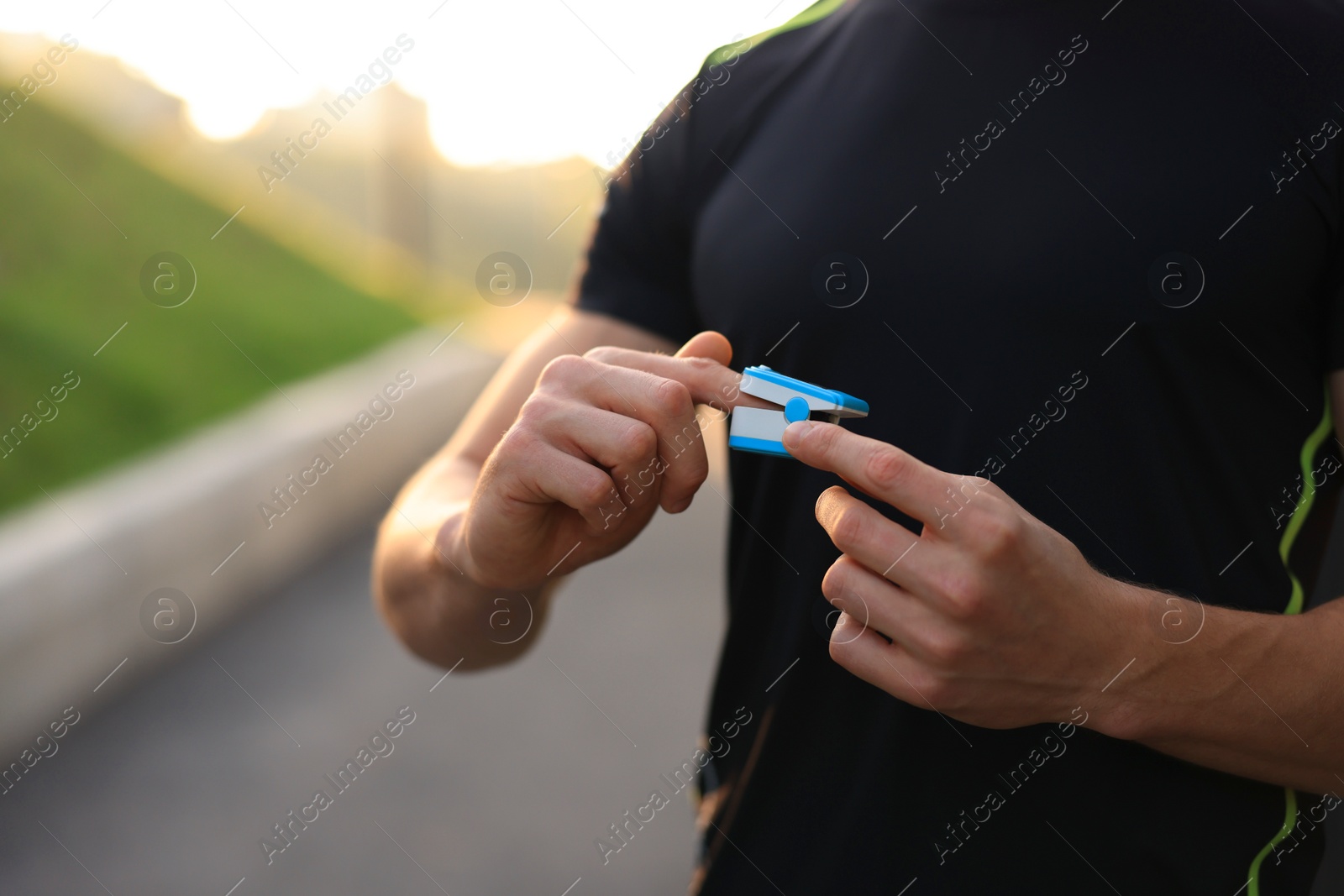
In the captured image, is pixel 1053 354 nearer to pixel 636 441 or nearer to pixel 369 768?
pixel 636 441

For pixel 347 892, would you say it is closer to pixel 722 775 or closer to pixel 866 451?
pixel 722 775

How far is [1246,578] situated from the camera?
1332 millimetres

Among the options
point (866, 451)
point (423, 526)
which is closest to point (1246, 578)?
point (866, 451)

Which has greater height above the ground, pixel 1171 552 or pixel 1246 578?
pixel 1171 552

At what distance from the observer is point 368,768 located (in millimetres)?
4820

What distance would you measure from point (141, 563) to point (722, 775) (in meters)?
4.97

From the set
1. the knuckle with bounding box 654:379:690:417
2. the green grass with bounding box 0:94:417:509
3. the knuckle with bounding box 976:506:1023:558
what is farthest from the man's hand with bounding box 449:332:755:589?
the green grass with bounding box 0:94:417:509

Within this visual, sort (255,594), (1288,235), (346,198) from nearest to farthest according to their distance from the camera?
1. (1288,235)
2. (255,594)
3. (346,198)

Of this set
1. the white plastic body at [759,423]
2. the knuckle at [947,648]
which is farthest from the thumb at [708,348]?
the knuckle at [947,648]

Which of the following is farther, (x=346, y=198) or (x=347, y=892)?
(x=346, y=198)

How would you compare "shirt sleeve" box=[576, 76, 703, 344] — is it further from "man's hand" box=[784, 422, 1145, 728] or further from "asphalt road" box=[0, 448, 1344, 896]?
"asphalt road" box=[0, 448, 1344, 896]

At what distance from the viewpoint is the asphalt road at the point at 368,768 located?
13.2 feet

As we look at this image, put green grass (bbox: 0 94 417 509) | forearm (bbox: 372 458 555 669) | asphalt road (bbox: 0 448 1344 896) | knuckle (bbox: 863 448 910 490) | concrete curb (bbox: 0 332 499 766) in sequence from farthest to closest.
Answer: green grass (bbox: 0 94 417 509) → concrete curb (bbox: 0 332 499 766) → asphalt road (bbox: 0 448 1344 896) → forearm (bbox: 372 458 555 669) → knuckle (bbox: 863 448 910 490)

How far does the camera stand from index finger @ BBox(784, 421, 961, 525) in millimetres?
1094
